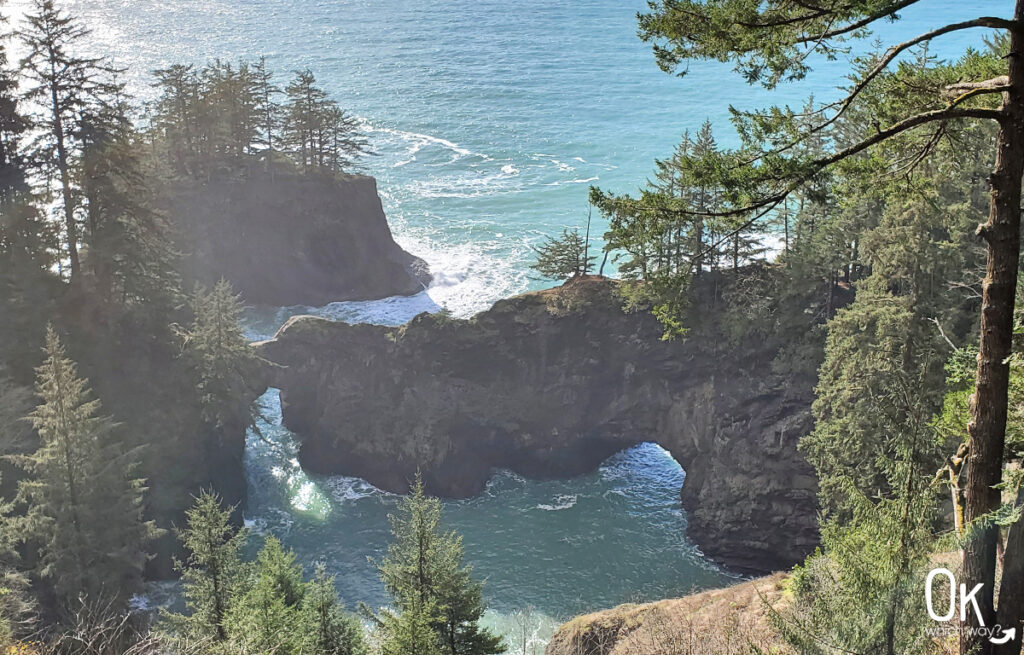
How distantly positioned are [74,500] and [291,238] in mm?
41800

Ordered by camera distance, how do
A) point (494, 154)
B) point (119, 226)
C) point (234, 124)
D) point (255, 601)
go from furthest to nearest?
1. point (494, 154)
2. point (234, 124)
3. point (119, 226)
4. point (255, 601)

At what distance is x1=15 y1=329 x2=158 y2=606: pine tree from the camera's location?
30.7m

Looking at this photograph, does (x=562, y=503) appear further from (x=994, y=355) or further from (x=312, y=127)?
(x=312, y=127)

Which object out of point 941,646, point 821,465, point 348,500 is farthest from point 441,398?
point 941,646

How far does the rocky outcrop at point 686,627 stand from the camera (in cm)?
1772

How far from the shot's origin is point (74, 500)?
102 ft

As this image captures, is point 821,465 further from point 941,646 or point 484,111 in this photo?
point 484,111

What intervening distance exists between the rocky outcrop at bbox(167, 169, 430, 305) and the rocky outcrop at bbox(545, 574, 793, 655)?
48.0 metres

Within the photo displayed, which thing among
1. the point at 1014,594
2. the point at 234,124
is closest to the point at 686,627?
the point at 1014,594

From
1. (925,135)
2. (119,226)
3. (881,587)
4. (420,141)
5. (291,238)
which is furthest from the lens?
(420,141)

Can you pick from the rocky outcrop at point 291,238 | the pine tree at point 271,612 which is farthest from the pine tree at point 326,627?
the rocky outcrop at point 291,238

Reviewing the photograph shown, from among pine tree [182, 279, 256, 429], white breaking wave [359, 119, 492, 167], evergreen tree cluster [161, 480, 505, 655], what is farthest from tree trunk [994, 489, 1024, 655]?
white breaking wave [359, 119, 492, 167]

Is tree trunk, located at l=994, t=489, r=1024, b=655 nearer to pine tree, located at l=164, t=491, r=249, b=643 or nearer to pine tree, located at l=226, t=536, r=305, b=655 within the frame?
pine tree, located at l=226, t=536, r=305, b=655

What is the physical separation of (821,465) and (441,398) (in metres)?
22.9
